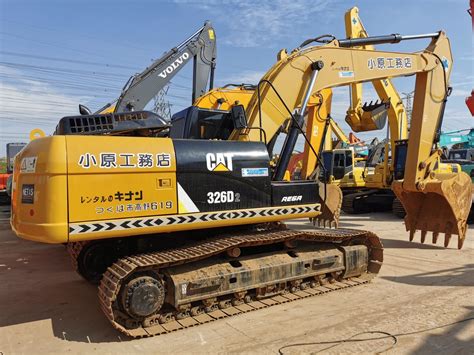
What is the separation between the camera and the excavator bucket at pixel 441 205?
7727 millimetres

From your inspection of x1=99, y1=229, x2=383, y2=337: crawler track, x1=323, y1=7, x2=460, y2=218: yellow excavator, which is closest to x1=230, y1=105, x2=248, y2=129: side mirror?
x1=99, y1=229, x2=383, y2=337: crawler track

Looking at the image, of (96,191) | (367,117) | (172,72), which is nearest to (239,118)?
(96,191)

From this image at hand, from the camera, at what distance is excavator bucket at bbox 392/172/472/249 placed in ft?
25.3

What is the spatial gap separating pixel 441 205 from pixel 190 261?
5638 mm

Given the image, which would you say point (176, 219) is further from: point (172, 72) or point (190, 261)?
point (172, 72)

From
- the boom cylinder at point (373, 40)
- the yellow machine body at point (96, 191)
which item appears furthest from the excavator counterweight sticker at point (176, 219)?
the boom cylinder at point (373, 40)

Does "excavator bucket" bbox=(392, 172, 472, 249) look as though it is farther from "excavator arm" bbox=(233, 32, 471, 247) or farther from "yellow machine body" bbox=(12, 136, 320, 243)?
"yellow machine body" bbox=(12, 136, 320, 243)

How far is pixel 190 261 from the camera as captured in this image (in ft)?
14.9

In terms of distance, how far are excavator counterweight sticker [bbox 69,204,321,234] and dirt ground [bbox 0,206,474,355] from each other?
108 centimetres

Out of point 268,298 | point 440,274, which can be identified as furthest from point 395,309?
point 440,274

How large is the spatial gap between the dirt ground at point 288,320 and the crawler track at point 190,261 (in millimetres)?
124

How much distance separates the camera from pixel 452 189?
25.4 ft

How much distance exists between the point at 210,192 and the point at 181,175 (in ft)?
1.23

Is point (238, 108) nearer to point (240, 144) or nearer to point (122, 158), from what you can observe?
point (240, 144)
